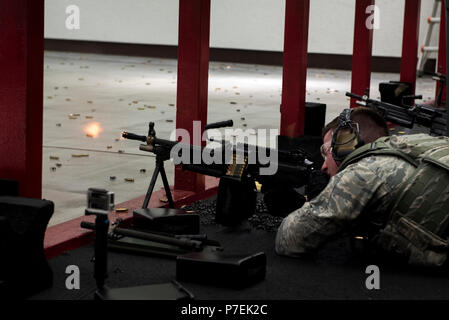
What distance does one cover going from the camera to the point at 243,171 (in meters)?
4.73

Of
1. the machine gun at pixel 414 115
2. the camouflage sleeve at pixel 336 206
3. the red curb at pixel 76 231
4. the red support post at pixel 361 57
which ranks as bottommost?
the red curb at pixel 76 231

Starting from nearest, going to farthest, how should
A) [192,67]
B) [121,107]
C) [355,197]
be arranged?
1. [355,197]
2. [192,67]
3. [121,107]

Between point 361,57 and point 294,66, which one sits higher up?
point 361,57

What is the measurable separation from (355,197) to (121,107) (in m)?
7.41

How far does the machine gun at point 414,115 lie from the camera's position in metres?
6.56

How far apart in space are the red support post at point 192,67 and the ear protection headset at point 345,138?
5.26 feet

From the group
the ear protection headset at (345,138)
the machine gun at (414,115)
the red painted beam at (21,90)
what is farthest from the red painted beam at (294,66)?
the red painted beam at (21,90)

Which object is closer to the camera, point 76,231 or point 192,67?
point 76,231

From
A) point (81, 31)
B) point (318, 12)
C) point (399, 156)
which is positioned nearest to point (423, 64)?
point (318, 12)

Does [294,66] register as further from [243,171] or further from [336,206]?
[336,206]

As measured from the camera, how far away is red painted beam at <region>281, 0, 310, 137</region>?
24.8 feet

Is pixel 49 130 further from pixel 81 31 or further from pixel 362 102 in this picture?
pixel 81 31

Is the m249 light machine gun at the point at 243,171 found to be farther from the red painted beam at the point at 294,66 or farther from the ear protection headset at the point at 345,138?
the red painted beam at the point at 294,66

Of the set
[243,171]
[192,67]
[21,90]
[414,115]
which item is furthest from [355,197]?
[414,115]
